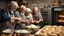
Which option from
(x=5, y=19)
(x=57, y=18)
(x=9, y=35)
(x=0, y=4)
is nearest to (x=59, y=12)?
(x=57, y=18)

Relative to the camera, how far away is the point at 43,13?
5.22 metres

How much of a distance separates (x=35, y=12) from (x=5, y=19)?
2486mm

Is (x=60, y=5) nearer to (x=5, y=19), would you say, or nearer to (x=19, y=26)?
(x=5, y=19)

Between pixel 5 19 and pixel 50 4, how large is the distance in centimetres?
328

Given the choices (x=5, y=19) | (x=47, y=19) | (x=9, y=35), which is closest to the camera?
(x=9, y=35)

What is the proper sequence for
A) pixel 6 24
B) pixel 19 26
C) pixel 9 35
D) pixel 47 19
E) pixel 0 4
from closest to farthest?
pixel 9 35 → pixel 19 26 → pixel 6 24 → pixel 0 4 → pixel 47 19

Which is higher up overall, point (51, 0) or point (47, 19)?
point (51, 0)

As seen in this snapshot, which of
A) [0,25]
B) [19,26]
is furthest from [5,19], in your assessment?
[19,26]

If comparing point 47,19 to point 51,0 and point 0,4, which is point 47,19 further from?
point 0,4

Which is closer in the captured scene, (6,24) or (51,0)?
(6,24)

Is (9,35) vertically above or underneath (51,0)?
underneath

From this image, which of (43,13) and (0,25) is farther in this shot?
(43,13)

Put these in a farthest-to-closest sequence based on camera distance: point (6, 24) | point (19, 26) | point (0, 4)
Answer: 1. point (0, 4)
2. point (6, 24)
3. point (19, 26)

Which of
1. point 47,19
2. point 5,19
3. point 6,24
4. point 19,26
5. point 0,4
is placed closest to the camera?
point 19,26
